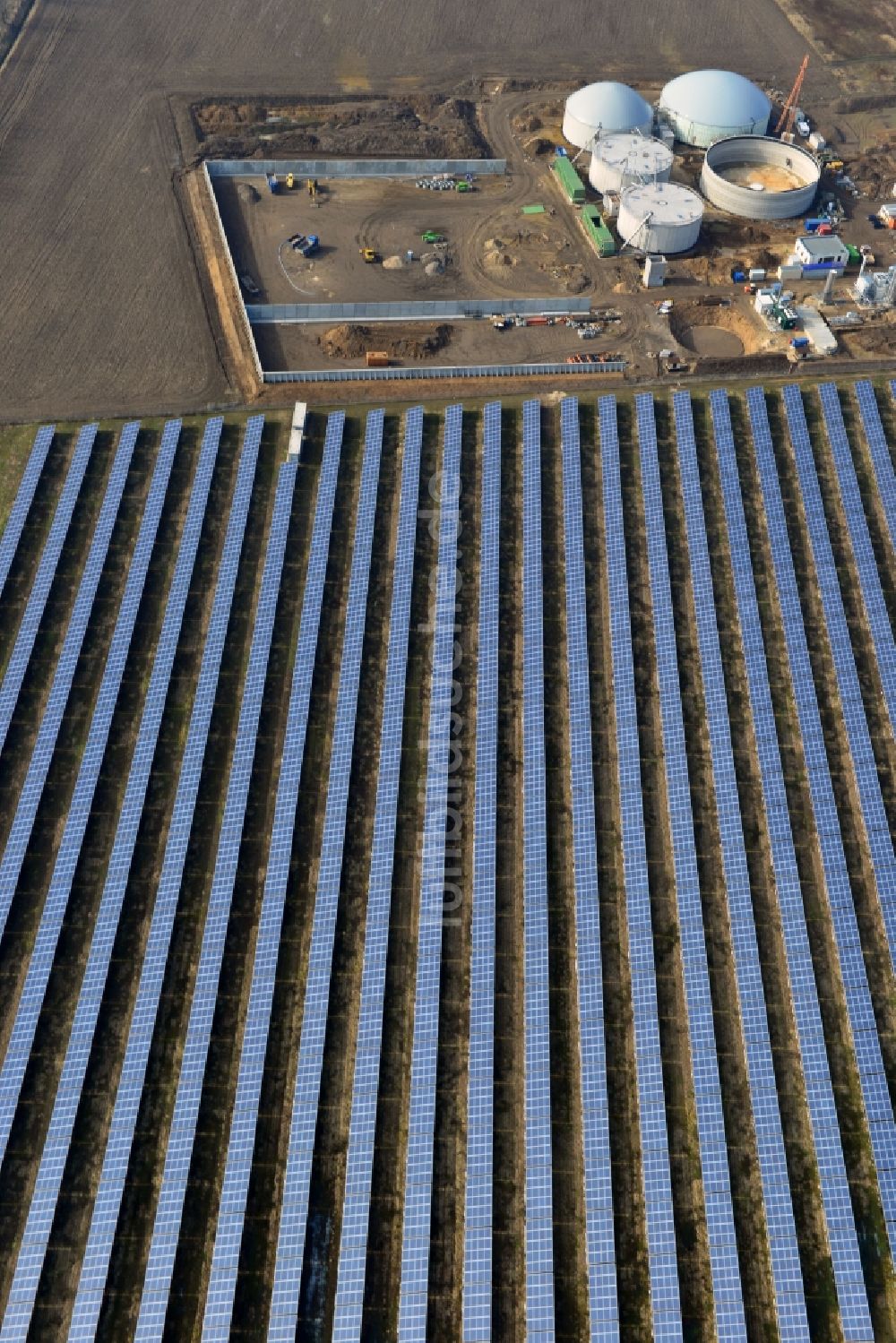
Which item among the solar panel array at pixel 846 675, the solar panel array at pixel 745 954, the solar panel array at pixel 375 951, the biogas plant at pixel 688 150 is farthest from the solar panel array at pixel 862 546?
the solar panel array at pixel 375 951

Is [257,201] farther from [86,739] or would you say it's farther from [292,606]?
[86,739]

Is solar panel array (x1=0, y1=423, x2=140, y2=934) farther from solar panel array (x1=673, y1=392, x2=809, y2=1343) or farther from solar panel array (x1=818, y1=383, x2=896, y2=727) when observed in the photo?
solar panel array (x1=818, y1=383, x2=896, y2=727)

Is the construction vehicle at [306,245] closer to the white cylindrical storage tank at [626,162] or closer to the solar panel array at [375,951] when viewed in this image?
the white cylindrical storage tank at [626,162]

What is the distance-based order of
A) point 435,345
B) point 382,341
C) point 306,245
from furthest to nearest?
1. point 306,245
2. point 382,341
3. point 435,345

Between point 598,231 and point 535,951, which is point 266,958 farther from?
point 598,231

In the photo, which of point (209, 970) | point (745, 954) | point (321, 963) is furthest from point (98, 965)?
point (745, 954)
